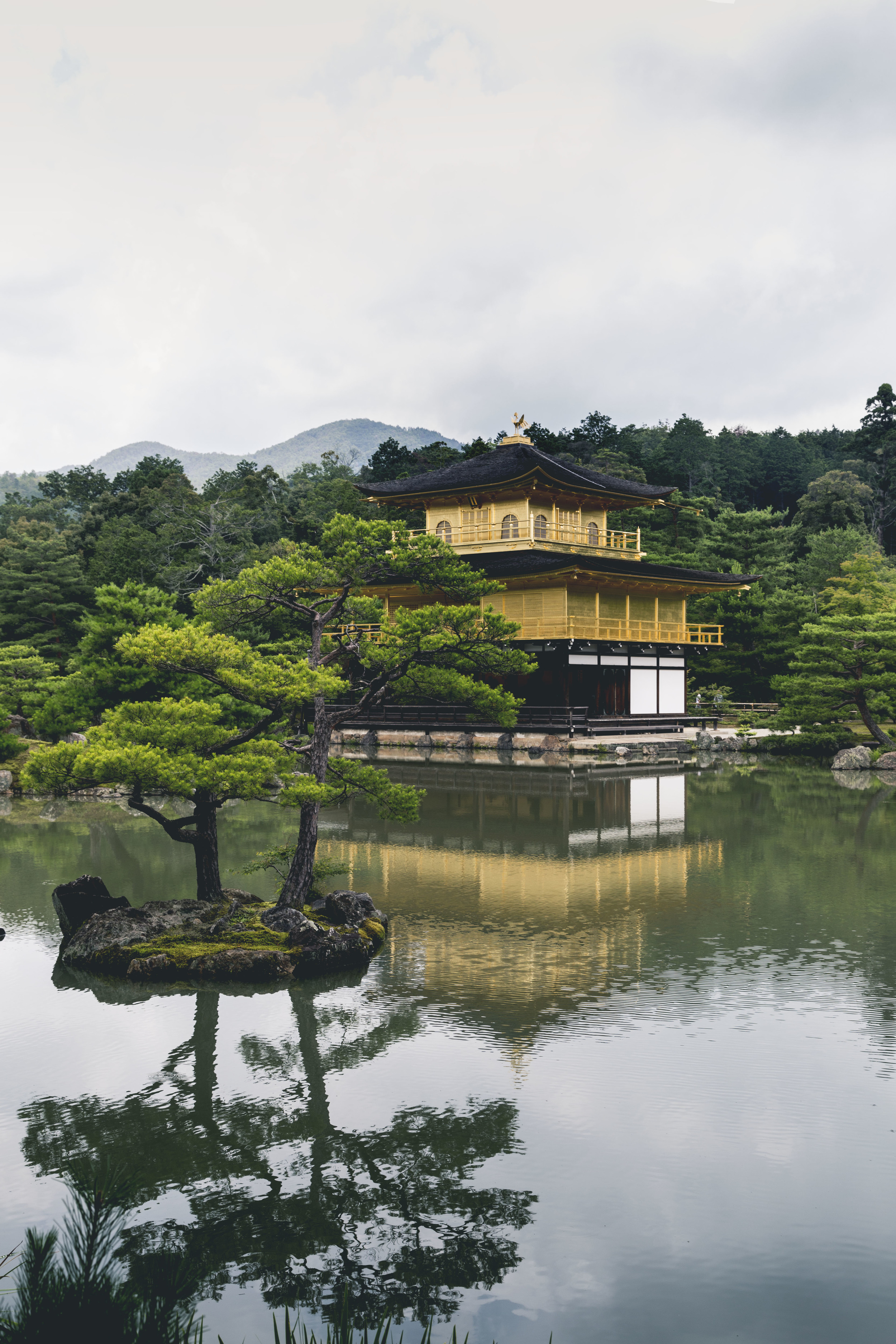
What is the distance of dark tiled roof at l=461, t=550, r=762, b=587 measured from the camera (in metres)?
34.0

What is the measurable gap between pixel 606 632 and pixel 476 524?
25.2 feet

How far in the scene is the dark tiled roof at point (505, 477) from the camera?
37.1 m

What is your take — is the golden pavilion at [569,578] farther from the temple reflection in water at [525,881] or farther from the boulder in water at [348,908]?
the boulder in water at [348,908]

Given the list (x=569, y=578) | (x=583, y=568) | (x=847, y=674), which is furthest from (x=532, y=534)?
(x=847, y=674)

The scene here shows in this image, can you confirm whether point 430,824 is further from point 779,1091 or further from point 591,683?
point 591,683

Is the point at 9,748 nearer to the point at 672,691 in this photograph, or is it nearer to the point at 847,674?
the point at 672,691

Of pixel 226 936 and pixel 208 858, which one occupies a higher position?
pixel 208 858

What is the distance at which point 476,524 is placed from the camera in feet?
130

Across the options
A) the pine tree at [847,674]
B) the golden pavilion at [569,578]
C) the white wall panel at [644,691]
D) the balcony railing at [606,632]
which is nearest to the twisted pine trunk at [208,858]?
the balcony railing at [606,632]

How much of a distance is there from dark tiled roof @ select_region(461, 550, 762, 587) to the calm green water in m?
20.5

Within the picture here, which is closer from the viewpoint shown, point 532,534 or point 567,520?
point 532,534

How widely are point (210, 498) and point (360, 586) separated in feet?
148

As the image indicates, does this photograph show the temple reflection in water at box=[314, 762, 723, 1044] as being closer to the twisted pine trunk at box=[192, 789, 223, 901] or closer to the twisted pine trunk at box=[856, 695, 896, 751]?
the twisted pine trunk at box=[192, 789, 223, 901]

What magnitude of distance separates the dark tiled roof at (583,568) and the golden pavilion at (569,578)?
0.05 m
